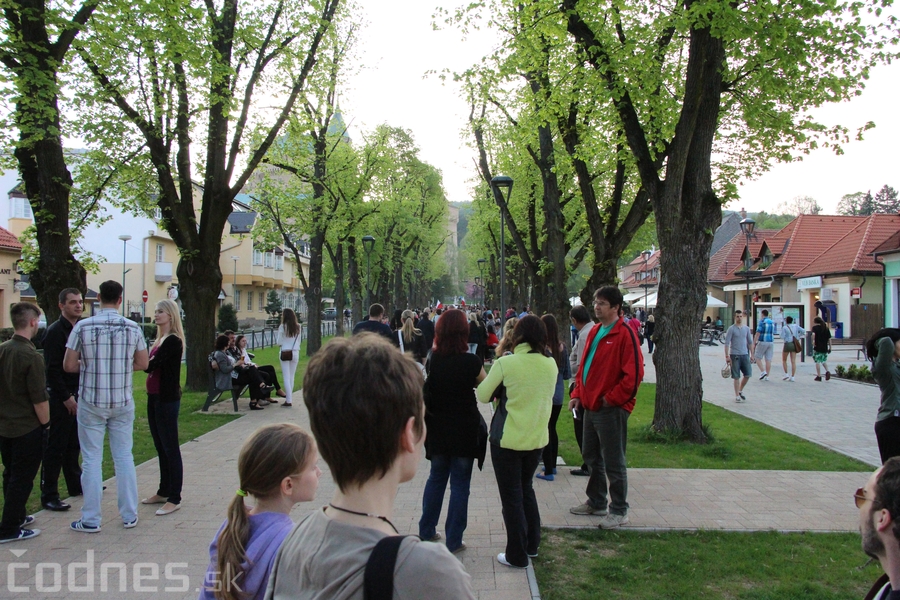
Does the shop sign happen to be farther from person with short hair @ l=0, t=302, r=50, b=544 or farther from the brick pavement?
person with short hair @ l=0, t=302, r=50, b=544

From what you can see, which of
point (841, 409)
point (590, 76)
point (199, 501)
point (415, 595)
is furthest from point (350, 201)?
point (415, 595)

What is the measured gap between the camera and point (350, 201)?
24.7 m

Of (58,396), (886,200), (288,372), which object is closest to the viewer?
(58,396)

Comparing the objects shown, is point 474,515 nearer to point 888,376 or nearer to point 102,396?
point 102,396

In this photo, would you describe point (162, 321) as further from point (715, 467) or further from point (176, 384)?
point (715, 467)

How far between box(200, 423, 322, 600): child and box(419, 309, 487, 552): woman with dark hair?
2181mm

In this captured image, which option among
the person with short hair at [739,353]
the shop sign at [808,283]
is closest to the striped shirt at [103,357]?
the person with short hair at [739,353]

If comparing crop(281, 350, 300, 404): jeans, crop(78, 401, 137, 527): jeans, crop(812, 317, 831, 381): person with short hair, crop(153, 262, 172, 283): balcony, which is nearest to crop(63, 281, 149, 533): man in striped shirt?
crop(78, 401, 137, 527): jeans

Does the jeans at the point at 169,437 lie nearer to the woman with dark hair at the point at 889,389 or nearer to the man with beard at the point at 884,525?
the man with beard at the point at 884,525

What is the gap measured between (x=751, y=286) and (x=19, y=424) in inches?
1789

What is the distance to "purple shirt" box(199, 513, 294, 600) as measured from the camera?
232 cm

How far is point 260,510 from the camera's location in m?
2.56

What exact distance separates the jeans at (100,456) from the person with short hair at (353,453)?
4609 millimetres

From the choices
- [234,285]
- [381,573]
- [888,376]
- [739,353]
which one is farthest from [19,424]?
[234,285]
